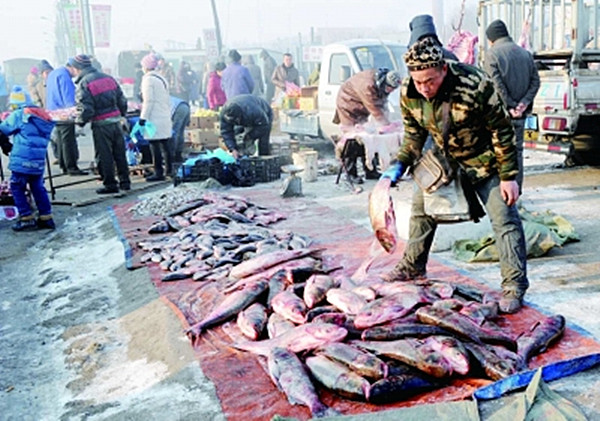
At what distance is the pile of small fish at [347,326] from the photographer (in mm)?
3486

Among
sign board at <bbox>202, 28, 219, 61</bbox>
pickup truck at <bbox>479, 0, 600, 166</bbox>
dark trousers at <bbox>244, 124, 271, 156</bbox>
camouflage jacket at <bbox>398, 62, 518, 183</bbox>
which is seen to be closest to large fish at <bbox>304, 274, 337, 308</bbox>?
camouflage jacket at <bbox>398, 62, 518, 183</bbox>

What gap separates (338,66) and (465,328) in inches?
401

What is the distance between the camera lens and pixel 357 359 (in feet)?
11.6

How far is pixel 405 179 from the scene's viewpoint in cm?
991

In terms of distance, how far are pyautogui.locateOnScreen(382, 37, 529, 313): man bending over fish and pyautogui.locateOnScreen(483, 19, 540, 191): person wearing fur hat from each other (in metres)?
3.37

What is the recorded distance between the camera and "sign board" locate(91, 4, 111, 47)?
37469mm

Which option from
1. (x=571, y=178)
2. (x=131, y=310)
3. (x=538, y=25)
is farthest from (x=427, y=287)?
(x=538, y=25)

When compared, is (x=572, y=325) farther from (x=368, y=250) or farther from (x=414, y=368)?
(x=368, y=250)

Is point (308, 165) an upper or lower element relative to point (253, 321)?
upper

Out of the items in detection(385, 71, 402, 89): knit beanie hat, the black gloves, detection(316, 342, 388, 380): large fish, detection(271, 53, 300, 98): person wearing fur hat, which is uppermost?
detection(271, 53, 300, 98): person wearing fur hat

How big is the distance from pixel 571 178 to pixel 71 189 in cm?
907

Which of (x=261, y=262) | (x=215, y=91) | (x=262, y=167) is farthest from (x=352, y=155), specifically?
(x=215, y=91)

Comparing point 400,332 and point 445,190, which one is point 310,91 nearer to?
point 445,190

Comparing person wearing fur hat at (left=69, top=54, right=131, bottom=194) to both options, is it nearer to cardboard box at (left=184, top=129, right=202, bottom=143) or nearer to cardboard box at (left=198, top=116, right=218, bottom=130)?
cardboard box at (left=184, top=129, right=202, bottom=143)
